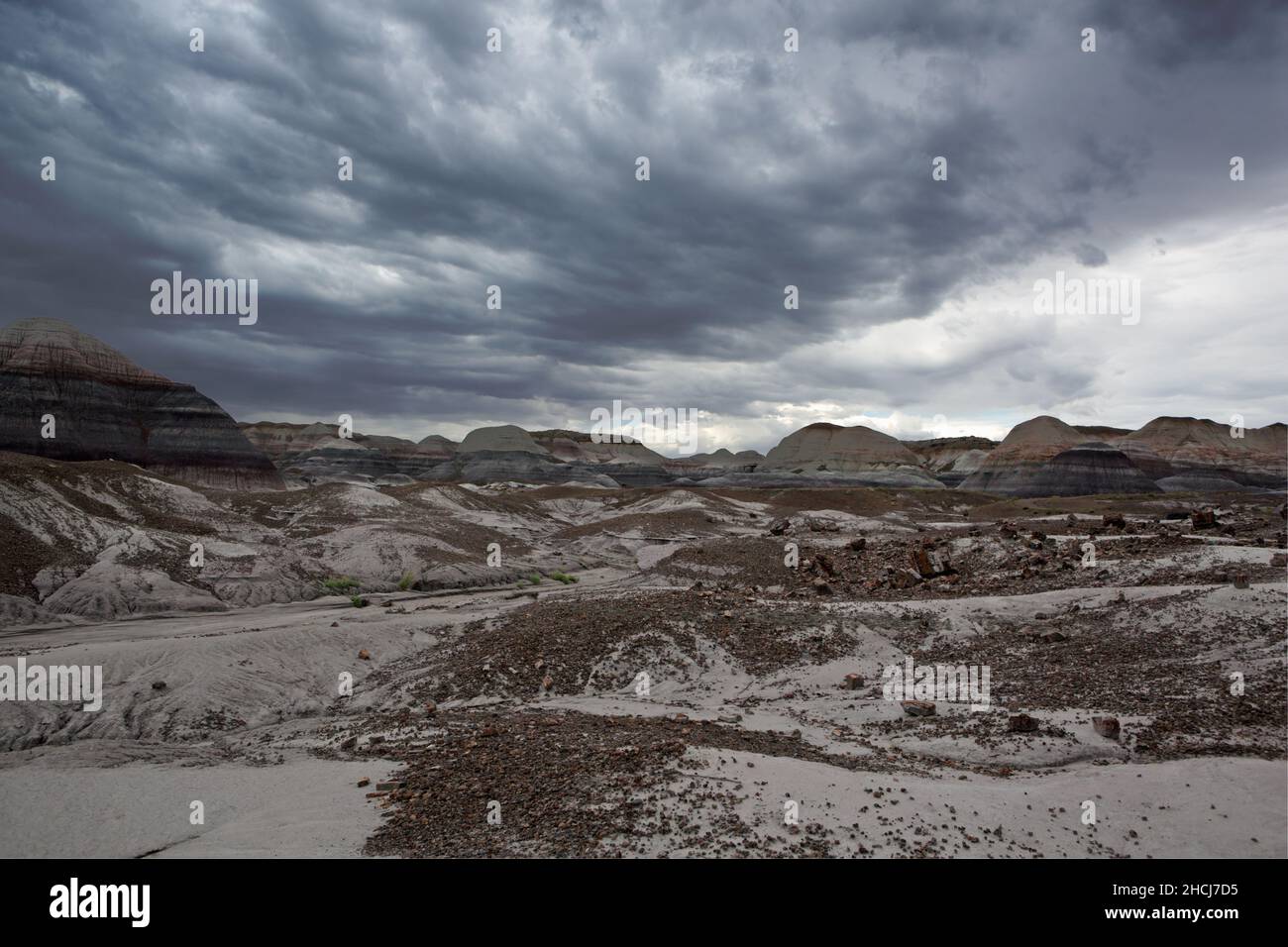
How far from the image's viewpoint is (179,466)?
173ft

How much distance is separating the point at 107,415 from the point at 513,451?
74.4 meters

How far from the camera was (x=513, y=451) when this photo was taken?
124m

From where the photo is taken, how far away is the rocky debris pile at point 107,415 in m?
48.0

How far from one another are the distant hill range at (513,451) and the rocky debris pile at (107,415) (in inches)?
3.7

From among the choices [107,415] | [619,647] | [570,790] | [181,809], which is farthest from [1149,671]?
[107,415]

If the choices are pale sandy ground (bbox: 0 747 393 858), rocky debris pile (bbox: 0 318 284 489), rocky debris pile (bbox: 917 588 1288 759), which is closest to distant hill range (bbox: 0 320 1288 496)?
rocky debris pile (bbox: 0 318 284 489)

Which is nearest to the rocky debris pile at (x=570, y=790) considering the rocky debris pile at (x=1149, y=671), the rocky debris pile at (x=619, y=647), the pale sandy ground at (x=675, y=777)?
the pale sandy ground at (x=675, y=777)

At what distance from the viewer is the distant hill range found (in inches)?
1987

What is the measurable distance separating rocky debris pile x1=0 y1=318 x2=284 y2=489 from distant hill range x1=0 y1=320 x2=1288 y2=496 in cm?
9

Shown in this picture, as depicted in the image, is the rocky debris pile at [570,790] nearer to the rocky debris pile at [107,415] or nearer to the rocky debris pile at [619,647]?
the rocky debris pile at [619,647]

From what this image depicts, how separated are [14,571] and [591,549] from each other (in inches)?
997
